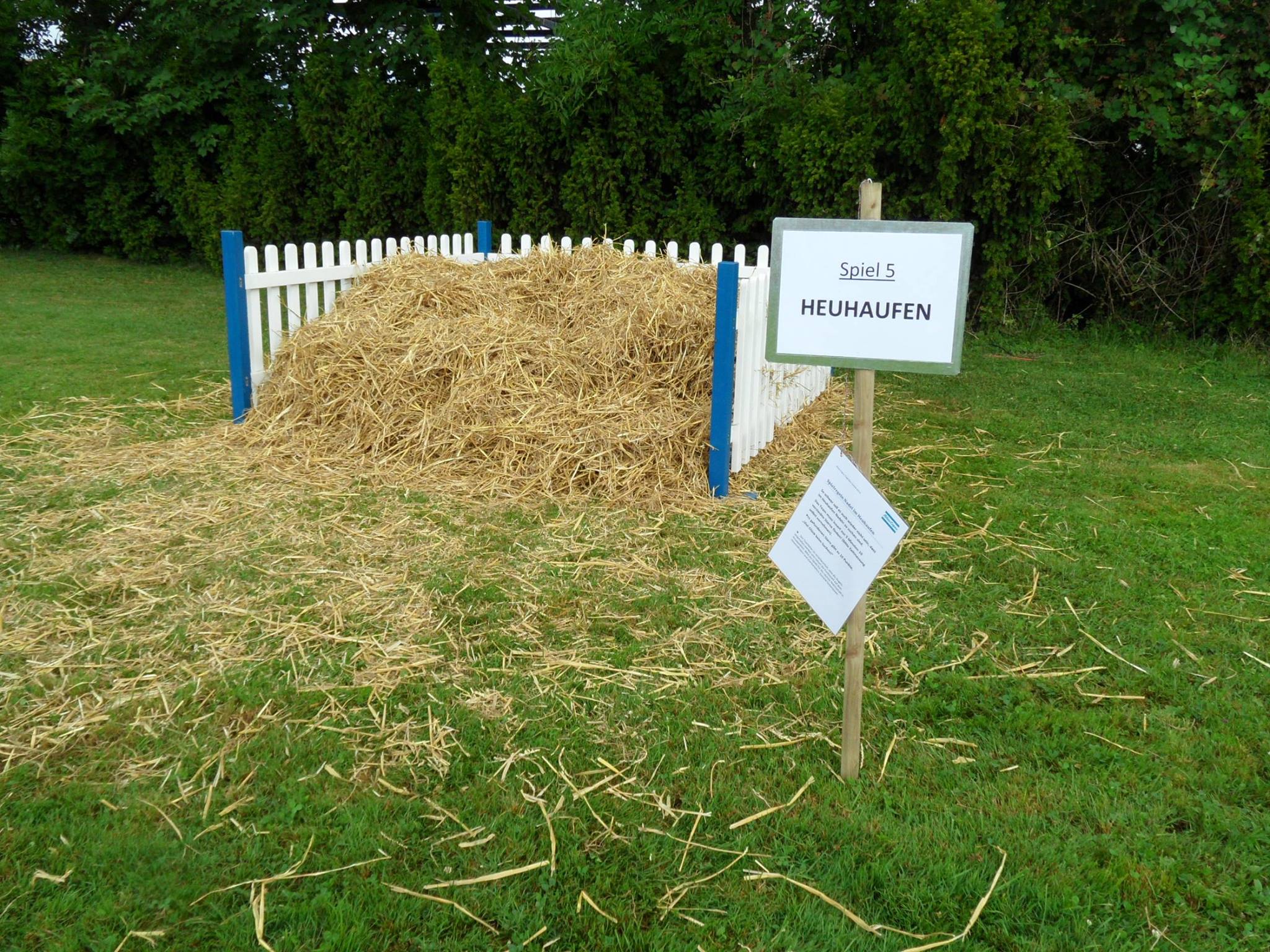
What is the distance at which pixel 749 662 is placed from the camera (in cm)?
381

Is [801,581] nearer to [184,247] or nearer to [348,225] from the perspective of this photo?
[348,225]

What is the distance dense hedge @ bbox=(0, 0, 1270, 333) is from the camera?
9.25 metres

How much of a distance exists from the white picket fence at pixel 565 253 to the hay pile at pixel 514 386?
216 millimetres

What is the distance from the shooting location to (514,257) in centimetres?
761

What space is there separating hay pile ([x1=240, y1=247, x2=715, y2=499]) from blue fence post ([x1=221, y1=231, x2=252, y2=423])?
136 millimetres

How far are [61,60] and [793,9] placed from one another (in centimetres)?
1198

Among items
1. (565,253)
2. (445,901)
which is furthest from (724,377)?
(445,901)

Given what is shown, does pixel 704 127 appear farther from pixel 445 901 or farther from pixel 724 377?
pixel 445 901

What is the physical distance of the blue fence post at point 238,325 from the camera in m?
6.41

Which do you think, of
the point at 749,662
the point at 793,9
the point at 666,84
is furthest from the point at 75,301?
the point at 749,662

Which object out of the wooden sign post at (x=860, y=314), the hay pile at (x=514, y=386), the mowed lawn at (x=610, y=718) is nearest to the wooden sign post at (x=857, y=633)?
the wooden sign post at (x=860, y=314)

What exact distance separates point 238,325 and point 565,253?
2.31m

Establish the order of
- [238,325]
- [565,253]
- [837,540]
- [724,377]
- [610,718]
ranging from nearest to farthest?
[837,540]
[610,718]
[724,377]
[238,325]
[565,253]

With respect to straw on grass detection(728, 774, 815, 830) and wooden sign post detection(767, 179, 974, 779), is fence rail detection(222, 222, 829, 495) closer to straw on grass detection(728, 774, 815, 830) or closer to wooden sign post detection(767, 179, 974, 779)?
wooden sign post detection(767, 179, 974, 779)
